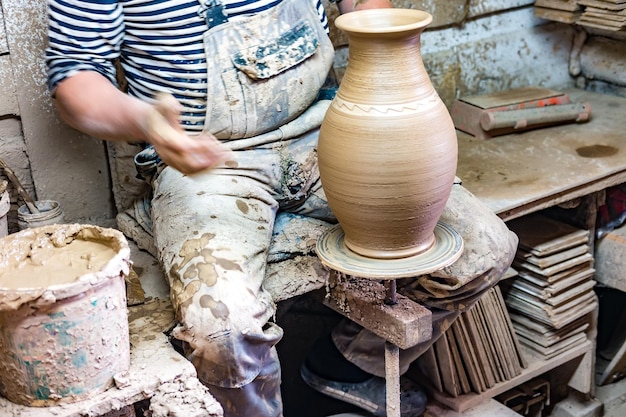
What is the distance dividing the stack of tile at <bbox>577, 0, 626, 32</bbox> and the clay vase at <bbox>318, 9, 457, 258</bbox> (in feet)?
6.39

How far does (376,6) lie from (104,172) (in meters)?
1.18

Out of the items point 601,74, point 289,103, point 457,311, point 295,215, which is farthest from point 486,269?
point 601,74

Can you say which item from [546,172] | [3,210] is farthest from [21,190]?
[546,172]

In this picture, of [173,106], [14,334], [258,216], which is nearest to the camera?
[14,334]

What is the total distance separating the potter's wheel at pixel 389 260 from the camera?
205cm

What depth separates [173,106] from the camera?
1944 mm

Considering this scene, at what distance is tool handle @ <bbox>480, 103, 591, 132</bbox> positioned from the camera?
11.9ft

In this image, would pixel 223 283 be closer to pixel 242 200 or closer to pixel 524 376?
pixel 242 200

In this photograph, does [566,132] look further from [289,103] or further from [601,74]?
[289,103]

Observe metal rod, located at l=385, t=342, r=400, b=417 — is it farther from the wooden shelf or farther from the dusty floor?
the dusty floor

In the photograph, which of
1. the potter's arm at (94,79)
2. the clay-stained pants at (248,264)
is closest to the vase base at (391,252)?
the clay-stained pants at (248,264)

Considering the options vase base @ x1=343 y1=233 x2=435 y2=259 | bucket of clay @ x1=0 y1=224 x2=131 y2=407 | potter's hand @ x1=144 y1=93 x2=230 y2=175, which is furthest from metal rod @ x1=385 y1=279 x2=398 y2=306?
bucket of clay @ x1=0 y1=224 x2=131 y2=407

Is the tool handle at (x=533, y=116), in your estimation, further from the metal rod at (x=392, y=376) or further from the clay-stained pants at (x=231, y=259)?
the metal rod at (x=392, y=376)

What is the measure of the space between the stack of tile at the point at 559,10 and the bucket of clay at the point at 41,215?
2576 mm
